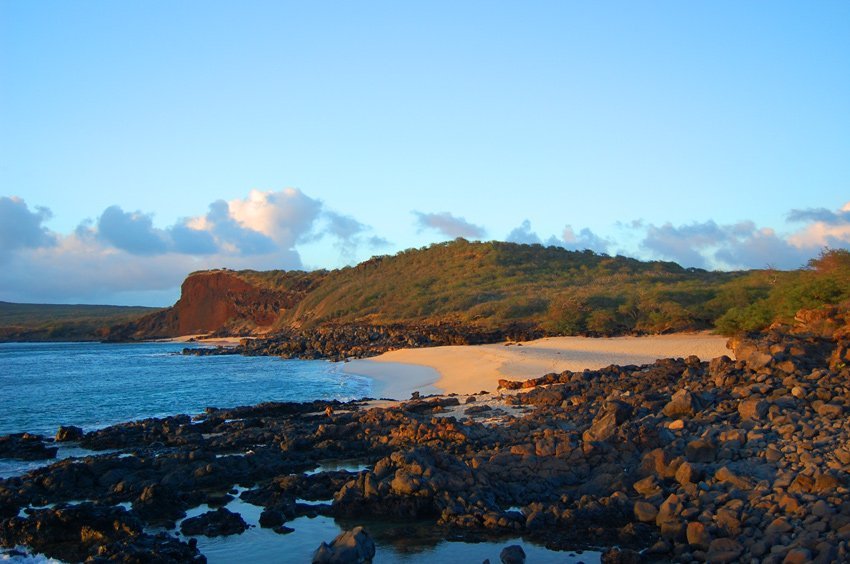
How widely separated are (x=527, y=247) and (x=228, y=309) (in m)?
34.9

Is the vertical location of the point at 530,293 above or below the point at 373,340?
above

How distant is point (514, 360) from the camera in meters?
26.6

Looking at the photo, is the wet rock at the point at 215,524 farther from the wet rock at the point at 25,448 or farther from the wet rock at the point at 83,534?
the wet rock at the point at 25,448

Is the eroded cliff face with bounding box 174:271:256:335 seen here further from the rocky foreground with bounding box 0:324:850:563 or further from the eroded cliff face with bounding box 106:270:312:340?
the rocky foreground with bounding box 0:324:850:563

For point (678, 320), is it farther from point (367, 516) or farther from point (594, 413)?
point (367, 516)

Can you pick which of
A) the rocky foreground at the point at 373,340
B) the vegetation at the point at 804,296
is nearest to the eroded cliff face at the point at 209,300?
the rocky foreground at the point at 373,340

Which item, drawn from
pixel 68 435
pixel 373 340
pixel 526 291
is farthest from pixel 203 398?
pixel 526 291

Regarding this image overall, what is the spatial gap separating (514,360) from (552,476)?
49.2 feet

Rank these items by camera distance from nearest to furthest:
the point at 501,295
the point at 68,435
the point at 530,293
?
the point at 68,435, the point at 530,293, the point at 501,295

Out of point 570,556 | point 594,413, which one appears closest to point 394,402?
point 594,413

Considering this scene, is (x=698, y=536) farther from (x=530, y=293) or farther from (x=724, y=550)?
(x=530, y=293)

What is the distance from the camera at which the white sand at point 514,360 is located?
957 inches

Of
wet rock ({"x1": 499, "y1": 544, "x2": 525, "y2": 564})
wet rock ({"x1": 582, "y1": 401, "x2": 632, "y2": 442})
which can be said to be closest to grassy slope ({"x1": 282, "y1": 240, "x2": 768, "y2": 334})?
wet rock ({"x1": 582, "y1": 401, "x2": 632, "y2": 442})

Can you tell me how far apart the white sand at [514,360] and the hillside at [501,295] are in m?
3.05
